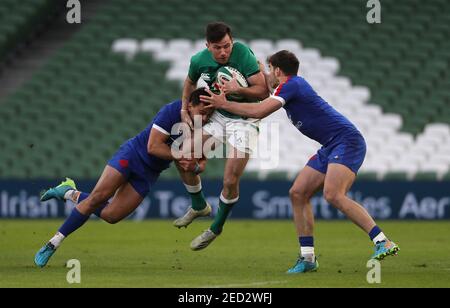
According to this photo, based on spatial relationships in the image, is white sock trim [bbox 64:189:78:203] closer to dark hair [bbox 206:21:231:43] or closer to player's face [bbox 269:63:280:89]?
dark hair [bbox 206:21:231:43]

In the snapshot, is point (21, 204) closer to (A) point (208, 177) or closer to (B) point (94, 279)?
(A) point (208, 177)

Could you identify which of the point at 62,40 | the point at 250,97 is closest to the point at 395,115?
the point at 62,40

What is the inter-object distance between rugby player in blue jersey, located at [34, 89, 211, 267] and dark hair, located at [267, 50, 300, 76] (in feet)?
4.01

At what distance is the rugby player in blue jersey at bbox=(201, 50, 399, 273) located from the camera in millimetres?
11406

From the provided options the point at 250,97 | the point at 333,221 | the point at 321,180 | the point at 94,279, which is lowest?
the point at 333,221

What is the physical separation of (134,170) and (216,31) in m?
2.06

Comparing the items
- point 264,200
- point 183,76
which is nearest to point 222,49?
point 264,200

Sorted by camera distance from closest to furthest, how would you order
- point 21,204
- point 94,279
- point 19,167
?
point 94,279, point 21,204, point 19,167

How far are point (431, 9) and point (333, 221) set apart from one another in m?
7.68

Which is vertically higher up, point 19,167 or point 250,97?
point 250,97

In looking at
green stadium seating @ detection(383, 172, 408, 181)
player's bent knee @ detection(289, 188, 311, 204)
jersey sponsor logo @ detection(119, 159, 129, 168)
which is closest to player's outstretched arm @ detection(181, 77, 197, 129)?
jersey sponsor logo @ detection(119, 159, 129, 168)

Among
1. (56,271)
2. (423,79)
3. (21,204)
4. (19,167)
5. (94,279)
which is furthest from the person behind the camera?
(423,79)

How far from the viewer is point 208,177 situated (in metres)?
22.1

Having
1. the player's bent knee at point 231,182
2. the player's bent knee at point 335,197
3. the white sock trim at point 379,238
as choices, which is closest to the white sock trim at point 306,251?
the player's bent knee at point 335,197
